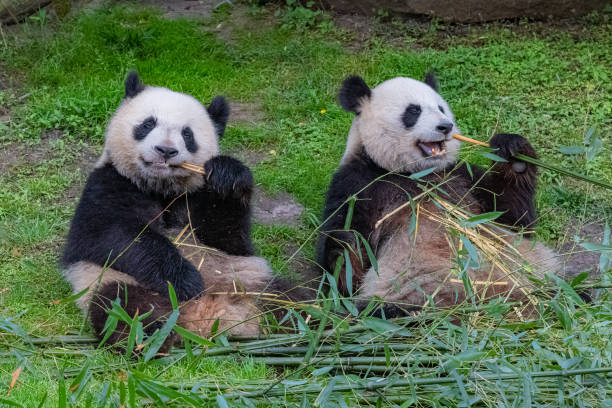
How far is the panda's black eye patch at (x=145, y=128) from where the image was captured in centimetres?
547

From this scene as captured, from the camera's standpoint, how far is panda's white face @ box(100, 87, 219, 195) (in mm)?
5332

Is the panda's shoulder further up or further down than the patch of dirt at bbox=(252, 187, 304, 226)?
further up

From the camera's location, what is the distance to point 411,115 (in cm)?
581

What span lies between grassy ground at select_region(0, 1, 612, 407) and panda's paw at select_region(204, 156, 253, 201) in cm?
101

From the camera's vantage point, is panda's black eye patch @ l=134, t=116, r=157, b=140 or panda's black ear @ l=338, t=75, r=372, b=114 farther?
panda's black ear @ l=338, t=75, r=372, b=114

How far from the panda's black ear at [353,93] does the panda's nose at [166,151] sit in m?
1.47

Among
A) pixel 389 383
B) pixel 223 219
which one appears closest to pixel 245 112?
pixel 223 219

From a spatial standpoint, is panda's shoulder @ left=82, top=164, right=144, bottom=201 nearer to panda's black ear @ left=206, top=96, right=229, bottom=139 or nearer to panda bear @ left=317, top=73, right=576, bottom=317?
panda's black ear @ left=206, top=96, right=229, bottom=139

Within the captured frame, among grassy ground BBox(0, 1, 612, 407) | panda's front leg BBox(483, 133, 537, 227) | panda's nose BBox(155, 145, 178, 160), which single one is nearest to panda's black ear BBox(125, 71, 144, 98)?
panda's nose BBox(155, 145, 178, 160)

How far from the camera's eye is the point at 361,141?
19.4 feet

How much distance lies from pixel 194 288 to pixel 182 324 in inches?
10.8

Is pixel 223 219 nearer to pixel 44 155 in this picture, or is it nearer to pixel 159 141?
pixel 159 141

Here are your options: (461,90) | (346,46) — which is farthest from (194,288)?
(346,46)

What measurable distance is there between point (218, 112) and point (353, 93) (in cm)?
104
